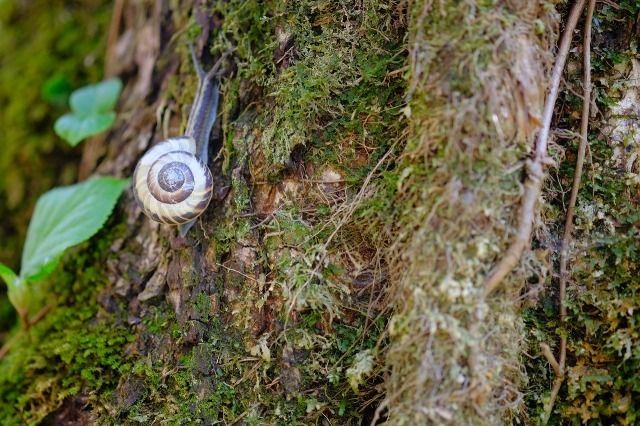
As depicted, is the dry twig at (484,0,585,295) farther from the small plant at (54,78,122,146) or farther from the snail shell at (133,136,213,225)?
the small plant at (54,78,122,146)

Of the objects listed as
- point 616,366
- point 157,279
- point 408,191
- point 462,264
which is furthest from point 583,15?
point 157,279

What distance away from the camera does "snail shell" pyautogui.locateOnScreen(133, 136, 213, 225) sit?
161cm

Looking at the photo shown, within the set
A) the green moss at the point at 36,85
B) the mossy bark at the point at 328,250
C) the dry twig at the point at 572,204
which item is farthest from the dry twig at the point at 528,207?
the green moss at the point at 36,85

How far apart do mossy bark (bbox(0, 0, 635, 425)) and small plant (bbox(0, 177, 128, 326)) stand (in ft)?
0.31

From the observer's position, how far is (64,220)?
1.89 meters

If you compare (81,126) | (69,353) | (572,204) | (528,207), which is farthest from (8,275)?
(572,204)

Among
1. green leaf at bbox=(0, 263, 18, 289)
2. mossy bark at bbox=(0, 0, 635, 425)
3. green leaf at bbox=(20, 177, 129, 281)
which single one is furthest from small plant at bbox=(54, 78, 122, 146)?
green leaf at bbox=(0, 263, 18, 289)

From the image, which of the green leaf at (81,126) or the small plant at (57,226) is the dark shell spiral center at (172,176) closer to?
the small plant at (57,226)

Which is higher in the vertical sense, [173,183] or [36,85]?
[36,85]

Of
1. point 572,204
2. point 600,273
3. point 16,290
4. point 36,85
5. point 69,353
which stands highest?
point 36,85

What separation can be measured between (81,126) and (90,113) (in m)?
0.11

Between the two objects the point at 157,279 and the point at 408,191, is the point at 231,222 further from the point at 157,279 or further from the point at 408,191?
the point at 408,191

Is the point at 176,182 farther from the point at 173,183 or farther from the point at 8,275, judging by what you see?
the point at 8,275

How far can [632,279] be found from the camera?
1.40 metres
